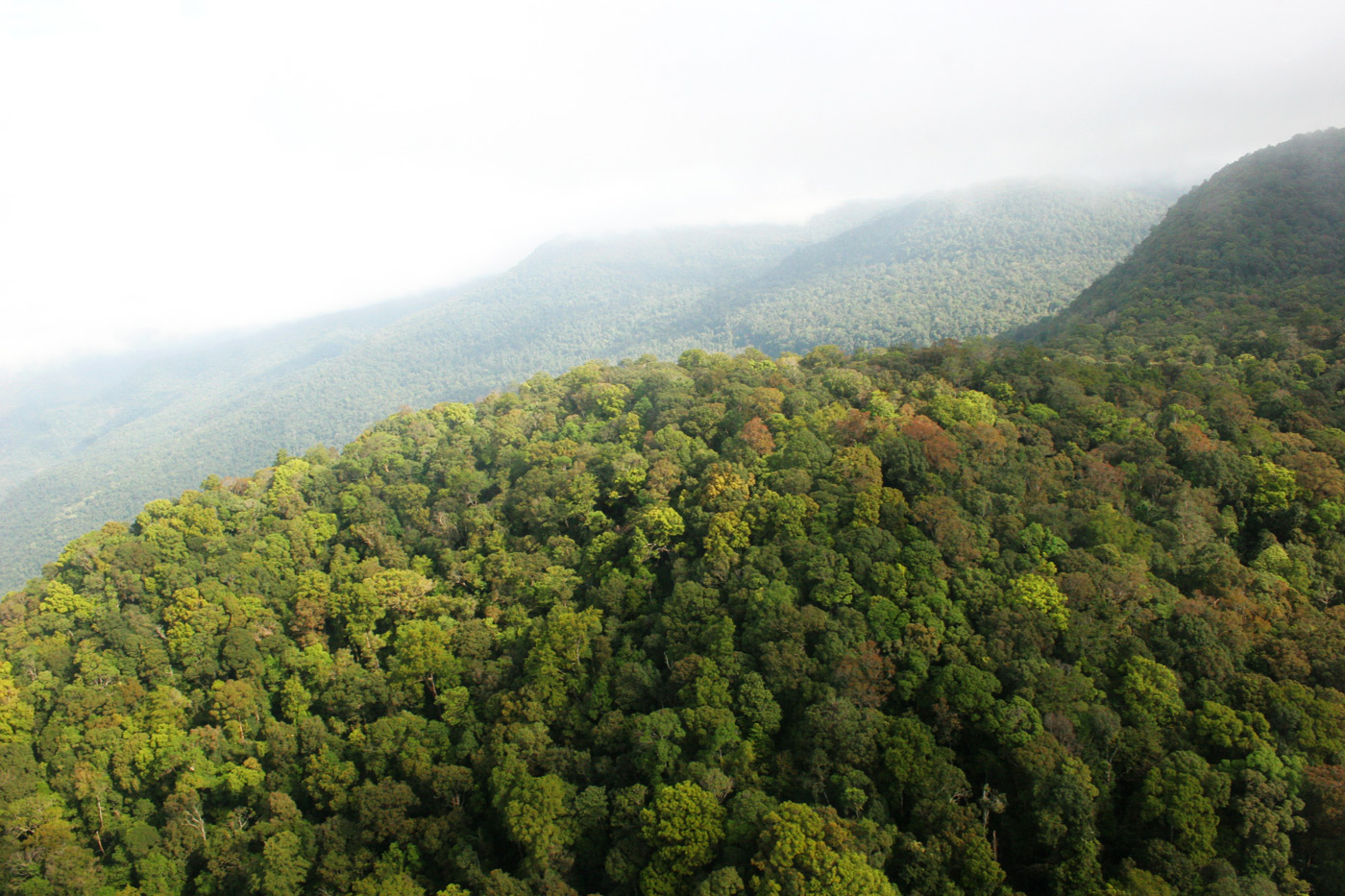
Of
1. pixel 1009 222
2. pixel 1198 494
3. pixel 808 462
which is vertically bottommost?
pixel 1198 494

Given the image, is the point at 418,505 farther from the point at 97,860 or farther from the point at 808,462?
Answer: the point at 808,462

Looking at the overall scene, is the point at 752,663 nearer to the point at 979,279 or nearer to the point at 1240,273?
the point at 1240,273

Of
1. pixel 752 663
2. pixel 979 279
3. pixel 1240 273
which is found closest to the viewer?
pixel 752 663

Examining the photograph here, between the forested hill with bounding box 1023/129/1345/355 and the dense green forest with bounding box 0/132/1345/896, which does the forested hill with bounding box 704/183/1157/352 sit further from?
the dense green forest with bounding box 0/132/1345/896

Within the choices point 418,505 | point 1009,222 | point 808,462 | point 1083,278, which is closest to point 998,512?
point 808,462

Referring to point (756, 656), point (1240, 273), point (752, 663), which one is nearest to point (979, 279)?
point (1240, 273)

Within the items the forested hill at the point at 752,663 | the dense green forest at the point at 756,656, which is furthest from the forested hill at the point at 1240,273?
the forested hill at the point at 752,663
